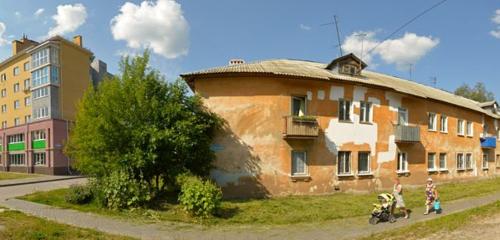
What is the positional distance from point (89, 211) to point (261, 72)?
9631 millimetres

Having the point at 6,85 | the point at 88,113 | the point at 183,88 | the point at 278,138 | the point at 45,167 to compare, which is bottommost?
the point at 45,167

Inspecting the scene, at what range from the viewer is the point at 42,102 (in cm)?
4247

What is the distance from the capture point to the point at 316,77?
1894 cm

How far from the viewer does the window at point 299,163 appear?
19047 millimetres

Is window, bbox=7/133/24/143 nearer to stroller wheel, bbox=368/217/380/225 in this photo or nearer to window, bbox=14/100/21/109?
window, bbox=14/100/21/109

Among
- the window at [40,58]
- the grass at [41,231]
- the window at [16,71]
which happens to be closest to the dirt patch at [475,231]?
the grass at [41,231]

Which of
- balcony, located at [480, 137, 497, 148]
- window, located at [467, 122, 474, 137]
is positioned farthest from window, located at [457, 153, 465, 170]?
balcony, located at [480, 137, 497, 148]

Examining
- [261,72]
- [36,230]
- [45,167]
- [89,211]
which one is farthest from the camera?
[45,167]

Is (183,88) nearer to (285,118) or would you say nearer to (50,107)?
(285,118)

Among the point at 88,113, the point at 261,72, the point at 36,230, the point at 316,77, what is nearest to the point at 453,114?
the point at 316,77

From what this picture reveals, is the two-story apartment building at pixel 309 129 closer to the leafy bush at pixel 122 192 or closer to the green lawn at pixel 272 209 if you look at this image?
the green lawn at pixel 272 209

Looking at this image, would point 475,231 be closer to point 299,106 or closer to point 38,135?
point 299,106

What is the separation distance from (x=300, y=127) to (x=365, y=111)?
550 cm

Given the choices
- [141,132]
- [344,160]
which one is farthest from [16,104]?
[344,160]
